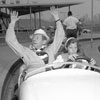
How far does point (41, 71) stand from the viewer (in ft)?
12.0

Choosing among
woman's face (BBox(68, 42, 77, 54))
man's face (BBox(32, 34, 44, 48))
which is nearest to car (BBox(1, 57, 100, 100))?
woman's face (BBox(68, 42, 77, 54))

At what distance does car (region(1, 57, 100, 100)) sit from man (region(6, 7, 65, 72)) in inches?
18.7

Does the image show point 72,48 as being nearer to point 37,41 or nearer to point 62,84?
point 37,41

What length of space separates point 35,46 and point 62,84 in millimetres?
1291

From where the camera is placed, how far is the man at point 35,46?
13.9 ft

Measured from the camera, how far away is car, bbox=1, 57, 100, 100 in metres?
3.05

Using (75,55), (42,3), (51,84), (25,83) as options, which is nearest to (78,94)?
(51,84)

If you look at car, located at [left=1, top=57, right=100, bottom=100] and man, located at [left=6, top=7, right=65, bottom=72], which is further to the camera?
man, located at [left=6, top=7, right=65, bottom=72]

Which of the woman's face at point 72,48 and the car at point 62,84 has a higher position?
the woman's face at point 72,48

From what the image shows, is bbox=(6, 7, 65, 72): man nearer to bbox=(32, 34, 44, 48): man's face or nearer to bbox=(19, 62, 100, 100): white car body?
bbox=(32, 34, 44, 48): man's face

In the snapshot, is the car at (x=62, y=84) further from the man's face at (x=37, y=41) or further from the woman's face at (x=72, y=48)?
the man's face at (x=37, y=41)

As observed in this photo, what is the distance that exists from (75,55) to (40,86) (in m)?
1.07

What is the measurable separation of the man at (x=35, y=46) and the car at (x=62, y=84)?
0.48 meters

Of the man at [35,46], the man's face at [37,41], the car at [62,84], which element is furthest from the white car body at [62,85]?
the man's face at [37,41]
